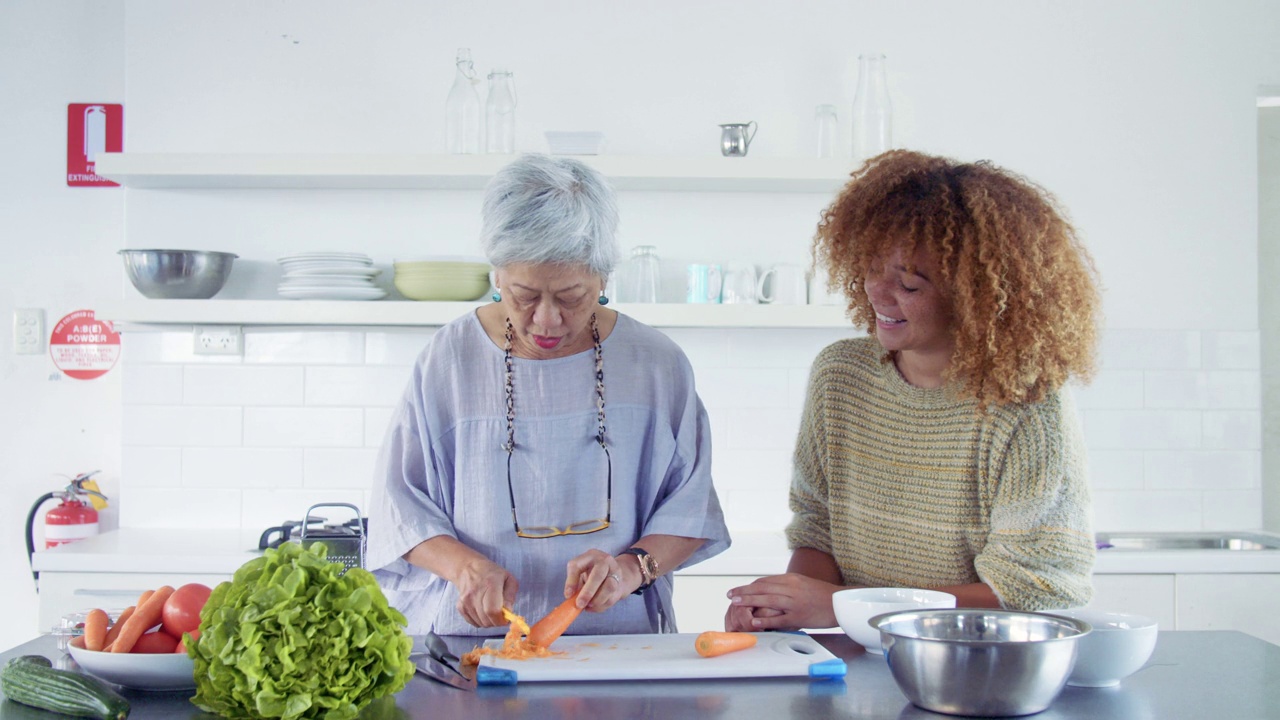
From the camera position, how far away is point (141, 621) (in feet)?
4.61

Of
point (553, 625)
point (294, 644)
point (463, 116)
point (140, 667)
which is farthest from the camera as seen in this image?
point (463, 116)

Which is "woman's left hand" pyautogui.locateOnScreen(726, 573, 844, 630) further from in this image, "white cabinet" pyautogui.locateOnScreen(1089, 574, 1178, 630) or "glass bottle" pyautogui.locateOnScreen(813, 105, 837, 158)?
"glass bottle" pyautogui.locateOnScreen(813, 105, 837, 158)

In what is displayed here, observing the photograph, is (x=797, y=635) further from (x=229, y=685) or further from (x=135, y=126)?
(x=135, y=126)

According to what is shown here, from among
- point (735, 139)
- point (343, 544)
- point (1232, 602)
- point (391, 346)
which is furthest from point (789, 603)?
point (391, 346)

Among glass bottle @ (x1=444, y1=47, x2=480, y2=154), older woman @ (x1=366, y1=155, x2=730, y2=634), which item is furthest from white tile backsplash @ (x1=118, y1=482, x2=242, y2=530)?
older woman @ (x1=366, y1=155, x2=730, y2=634)

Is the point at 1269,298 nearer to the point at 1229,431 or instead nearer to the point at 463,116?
the point at 1229,431

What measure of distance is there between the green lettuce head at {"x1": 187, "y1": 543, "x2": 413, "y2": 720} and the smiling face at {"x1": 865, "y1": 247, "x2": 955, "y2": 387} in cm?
96

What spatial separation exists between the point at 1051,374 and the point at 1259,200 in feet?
9.57

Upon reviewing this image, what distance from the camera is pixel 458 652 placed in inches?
65.3

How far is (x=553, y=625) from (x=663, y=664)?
0.19m

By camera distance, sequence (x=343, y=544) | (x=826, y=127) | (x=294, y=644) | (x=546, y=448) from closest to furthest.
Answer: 1. (x=294, y=644)
2. (x=546, y=448)
3. (x=343, y=544)
4. (x=826, y=127)

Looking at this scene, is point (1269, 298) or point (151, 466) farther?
point (1269, 298)

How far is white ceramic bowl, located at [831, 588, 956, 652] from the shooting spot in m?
1.58

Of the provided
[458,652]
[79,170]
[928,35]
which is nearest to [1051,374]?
[458,652]
